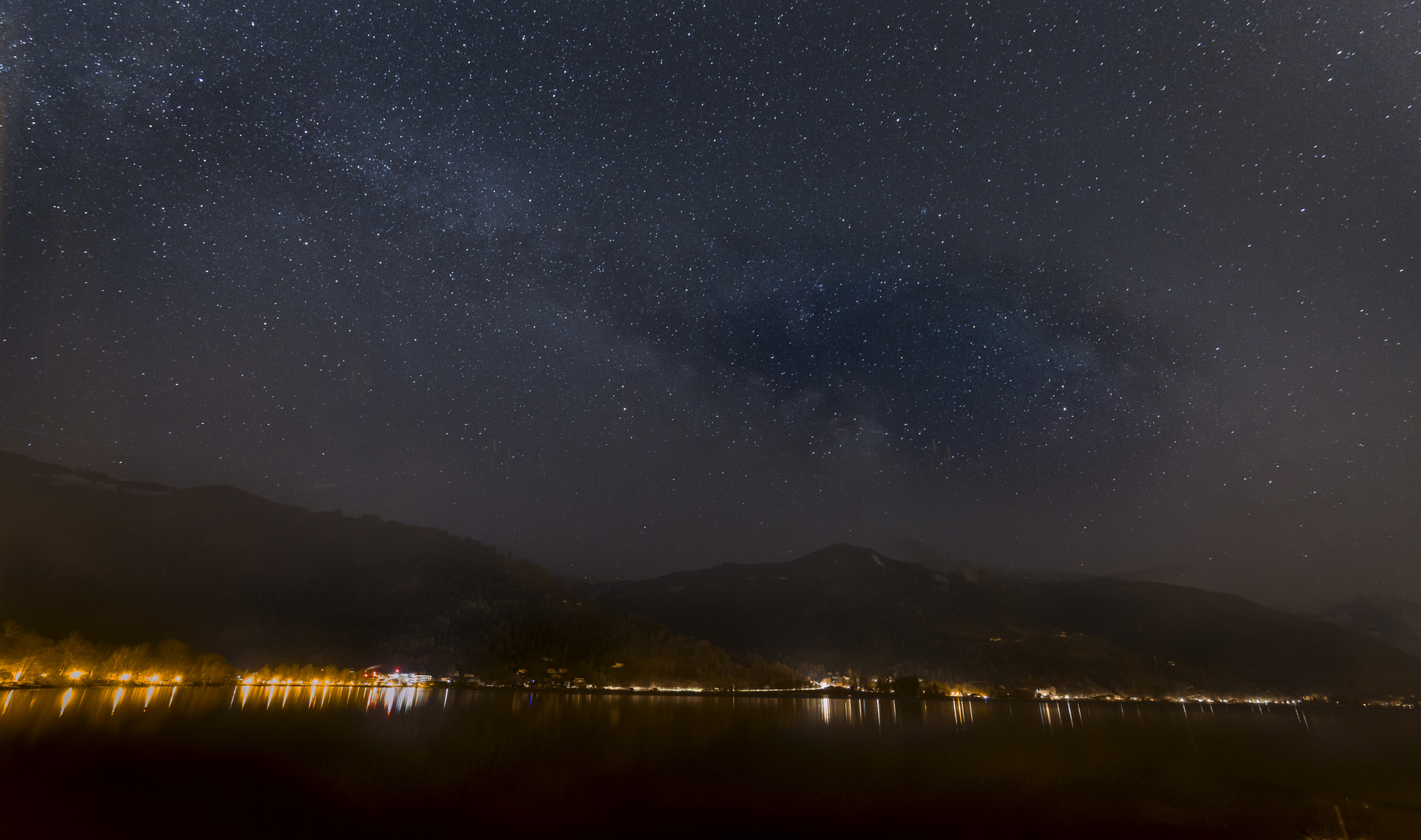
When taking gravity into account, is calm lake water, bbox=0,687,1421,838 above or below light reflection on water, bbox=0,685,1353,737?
above

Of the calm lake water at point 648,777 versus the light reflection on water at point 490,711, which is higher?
the calm lake water at point 648,777

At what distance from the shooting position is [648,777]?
4850 centimetres

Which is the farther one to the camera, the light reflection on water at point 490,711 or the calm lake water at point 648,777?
the light reflection on water at point 490,711

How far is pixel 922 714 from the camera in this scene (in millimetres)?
158750

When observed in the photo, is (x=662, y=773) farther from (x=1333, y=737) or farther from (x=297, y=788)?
(x=1333, y=737)

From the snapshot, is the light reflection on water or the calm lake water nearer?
the calm lake water

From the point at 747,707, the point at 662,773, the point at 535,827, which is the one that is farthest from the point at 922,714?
the point at 535,827

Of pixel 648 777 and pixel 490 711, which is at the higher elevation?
pixel 648 777

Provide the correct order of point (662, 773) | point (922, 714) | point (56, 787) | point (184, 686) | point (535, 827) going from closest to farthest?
point (535, 827), point (56, 787), point (662, 773), point (922, 714), point (184, 686)

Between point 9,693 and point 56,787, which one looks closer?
point 56,787

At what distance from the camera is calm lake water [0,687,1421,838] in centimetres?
3278

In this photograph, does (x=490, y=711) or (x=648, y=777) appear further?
(x=490, y=711)

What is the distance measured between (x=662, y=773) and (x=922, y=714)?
426 ft

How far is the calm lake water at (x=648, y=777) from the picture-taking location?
32.8m
